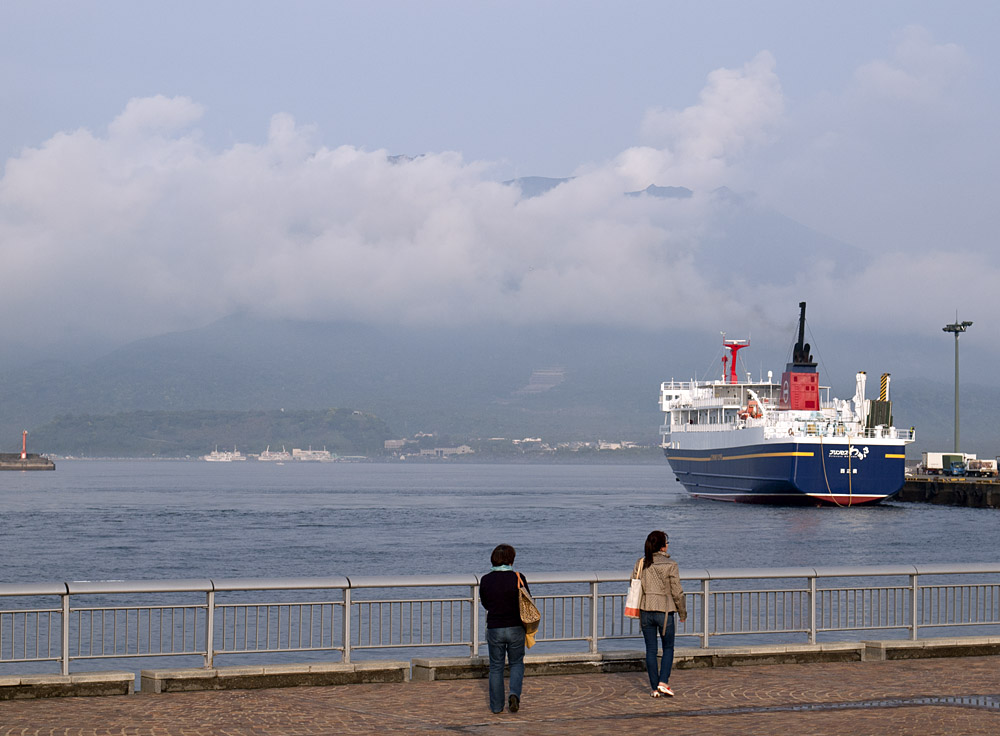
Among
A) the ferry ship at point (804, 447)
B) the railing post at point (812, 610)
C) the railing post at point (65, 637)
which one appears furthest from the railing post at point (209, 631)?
the ferry ship at point (804, 447)

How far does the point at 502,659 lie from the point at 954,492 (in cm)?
9447

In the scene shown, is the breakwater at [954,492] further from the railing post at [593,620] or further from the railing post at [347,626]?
the railing post at [347,626]

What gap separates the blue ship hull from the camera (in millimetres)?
80312

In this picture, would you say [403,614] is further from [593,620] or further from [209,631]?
[209,631]

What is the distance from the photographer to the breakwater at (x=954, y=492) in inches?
3792

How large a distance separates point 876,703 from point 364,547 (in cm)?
4763

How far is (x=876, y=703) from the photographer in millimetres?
13766

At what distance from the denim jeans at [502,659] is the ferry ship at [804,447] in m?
68.6

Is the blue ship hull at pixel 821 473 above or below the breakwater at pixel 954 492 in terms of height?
above

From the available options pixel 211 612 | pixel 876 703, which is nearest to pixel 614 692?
pixel 876 703

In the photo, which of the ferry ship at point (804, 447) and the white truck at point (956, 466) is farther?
the white truck at point (956, 466)

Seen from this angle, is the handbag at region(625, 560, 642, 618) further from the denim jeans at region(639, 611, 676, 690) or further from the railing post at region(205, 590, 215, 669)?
the railing post at region(205, 590, 215, 669)

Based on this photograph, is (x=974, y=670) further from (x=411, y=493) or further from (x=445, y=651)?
(x=411, y=493)

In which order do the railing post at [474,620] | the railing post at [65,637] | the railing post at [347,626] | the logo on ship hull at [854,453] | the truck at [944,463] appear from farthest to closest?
1. the truck at [944,463]
2. the logo on ship hull at [854,453]
3. the railing post at [474,620]
4. the railing post at [347,626]
5. the railing post at [65,637]
